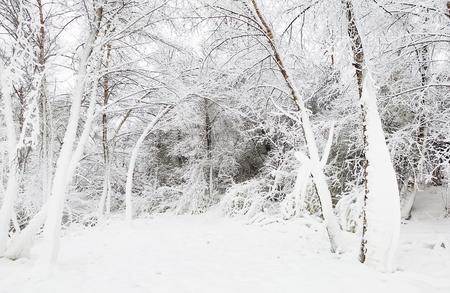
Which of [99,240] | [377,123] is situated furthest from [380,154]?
[99,240]

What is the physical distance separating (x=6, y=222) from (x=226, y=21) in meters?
5.11

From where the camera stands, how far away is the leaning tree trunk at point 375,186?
18.4 ft

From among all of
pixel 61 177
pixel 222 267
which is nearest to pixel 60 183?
pixel 61 177

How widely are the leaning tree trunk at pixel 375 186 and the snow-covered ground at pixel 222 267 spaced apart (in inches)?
11.9

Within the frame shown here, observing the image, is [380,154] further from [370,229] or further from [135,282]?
[135,282]

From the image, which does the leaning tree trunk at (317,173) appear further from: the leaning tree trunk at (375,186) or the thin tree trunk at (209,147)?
the thin tree trunk at (209,147)

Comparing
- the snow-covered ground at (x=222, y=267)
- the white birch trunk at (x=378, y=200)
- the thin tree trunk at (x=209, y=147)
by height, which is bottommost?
the snow-covered ground at (x=222, y=267)

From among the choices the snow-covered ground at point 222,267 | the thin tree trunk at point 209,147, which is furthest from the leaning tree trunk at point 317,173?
the thin tree trunk at point 209,147

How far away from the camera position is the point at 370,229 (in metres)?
5.79

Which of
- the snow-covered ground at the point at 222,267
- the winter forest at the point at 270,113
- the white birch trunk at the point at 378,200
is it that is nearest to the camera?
the snow-covered ground at the point at 222,267

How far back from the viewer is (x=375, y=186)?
19.1 feet

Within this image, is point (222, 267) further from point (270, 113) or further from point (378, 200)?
point (270, 113)

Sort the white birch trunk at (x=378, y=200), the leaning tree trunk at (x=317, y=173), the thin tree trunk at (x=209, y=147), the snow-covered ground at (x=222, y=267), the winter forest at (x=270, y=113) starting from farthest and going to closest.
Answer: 1. the thin tree trunk at (x=209, y=147)
2. the leaning tree trunk at (x=317, y=173)
3. the white birch trunk at (x=378, y=200)
4. the winter forest at (x=270, y=113)
5. the snow-covered ground at (x=222, y=267)

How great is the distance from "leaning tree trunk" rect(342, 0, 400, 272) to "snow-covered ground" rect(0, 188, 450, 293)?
0.30 meters
